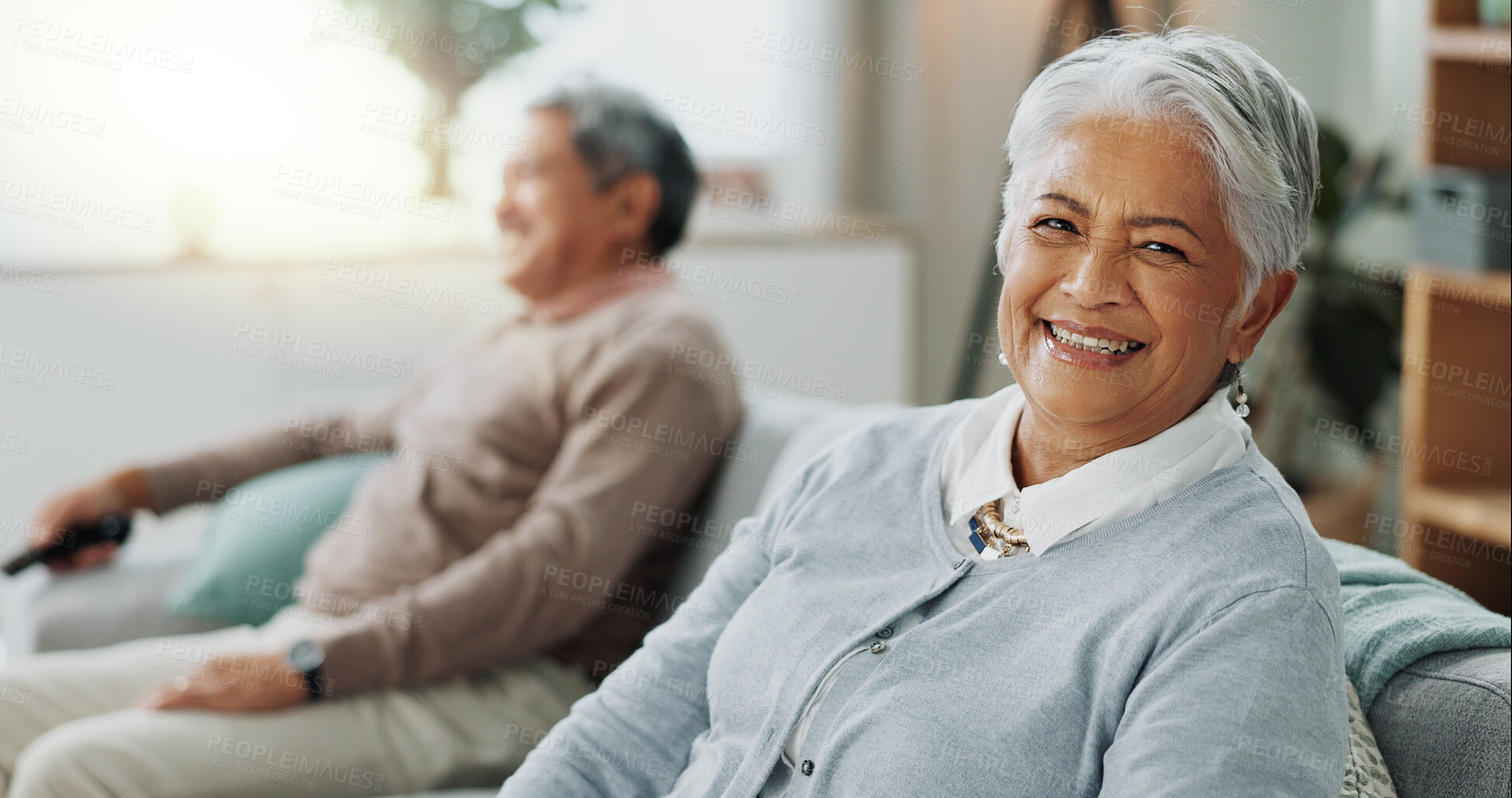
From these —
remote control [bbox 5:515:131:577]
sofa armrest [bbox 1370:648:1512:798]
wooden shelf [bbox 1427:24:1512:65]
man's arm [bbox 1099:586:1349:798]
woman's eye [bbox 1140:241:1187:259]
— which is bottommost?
remote control [bbox 5:515:131:577]

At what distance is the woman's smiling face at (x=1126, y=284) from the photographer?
93 cm

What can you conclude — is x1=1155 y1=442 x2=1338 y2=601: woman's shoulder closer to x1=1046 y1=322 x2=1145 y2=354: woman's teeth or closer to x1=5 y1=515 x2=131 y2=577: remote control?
x1=1046 y1=322 x2=1145 y2=354: woman's teeth

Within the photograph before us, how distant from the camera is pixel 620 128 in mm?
1938

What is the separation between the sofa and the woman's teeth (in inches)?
14.1

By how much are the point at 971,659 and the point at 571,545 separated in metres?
0.80

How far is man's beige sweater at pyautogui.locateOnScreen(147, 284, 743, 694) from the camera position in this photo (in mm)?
1622

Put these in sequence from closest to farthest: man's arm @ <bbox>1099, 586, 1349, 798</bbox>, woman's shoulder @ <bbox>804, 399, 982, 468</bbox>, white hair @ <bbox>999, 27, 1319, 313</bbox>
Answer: man's arm @ <bbox>1099, 586, 1349, 798</bbox> < white hair @ <bbox>999, 27, 1319, 313</bbox> < woman's shoulder @ <bbox>804, 399, 982, 468</bbox>

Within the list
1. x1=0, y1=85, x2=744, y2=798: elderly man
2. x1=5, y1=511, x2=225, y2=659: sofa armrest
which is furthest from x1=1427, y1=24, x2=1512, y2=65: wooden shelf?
x1=5, y1=511, x2=225, y2=659: sofa armrest

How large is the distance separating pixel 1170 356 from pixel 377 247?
274cm

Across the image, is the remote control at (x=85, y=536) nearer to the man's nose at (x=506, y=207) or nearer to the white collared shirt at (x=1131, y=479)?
the man's nose at (x=506, y=207)

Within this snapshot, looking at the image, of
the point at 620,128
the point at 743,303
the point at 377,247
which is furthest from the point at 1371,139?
the point at 377,247

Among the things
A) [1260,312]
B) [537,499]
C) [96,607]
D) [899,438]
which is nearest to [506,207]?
[537,499]

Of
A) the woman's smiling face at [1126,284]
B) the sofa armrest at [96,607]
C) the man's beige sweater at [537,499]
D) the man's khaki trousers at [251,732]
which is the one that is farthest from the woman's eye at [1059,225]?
the sofa armrest at [96,607]

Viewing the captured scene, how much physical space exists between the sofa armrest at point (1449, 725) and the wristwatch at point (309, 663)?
46.1 inches
